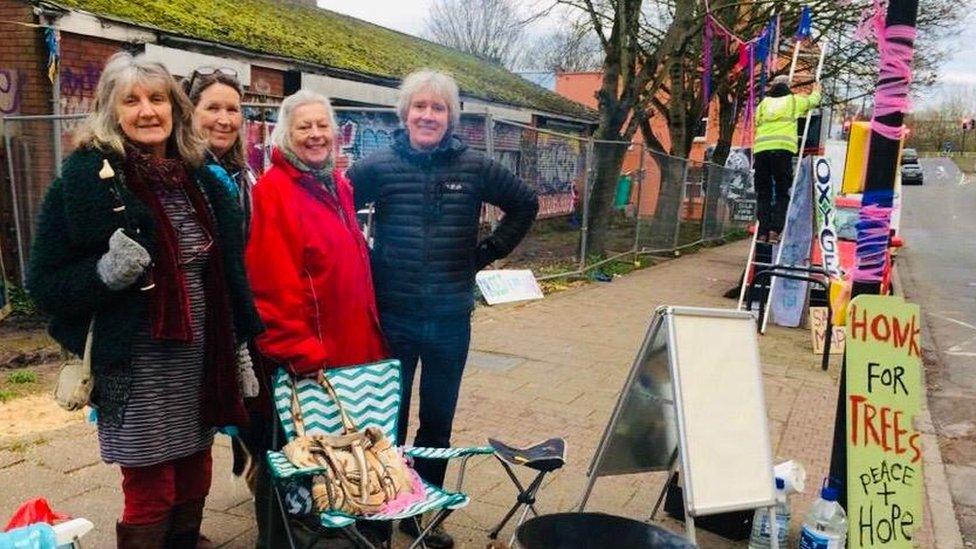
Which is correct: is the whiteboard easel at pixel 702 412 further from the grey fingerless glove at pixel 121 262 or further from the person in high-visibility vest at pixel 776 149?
the person in high-visibility vest at pixel 776 149

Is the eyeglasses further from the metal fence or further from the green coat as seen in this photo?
the green coat

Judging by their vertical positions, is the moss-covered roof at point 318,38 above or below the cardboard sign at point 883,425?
above

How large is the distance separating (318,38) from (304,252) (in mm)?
10923

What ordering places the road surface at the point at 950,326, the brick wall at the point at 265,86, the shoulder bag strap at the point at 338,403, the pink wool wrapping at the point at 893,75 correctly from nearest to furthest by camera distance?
the shoulder bag strap at the point at 338,403
the pink wool wrapping at the point at 893,75
the road surface at the point at 950,326
the brick wall at the point at 265,86

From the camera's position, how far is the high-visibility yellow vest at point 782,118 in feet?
27.1

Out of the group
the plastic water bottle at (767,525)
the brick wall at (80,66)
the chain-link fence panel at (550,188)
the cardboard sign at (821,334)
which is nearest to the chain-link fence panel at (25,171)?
the brick wall at (80,66)

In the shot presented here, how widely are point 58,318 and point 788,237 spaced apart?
7.96 m

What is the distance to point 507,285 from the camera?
9.09 metres

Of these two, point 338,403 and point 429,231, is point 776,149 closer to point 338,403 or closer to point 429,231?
point 429,231

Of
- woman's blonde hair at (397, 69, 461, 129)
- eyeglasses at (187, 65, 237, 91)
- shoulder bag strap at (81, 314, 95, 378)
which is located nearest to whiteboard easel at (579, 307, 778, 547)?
woman's blonde hair at (397, 69, 461, 129)

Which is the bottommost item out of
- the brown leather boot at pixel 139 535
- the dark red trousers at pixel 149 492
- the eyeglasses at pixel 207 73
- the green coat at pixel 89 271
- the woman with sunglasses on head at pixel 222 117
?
the brown leather boot at pixel 139 535

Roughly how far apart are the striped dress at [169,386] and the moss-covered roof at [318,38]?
6380mm

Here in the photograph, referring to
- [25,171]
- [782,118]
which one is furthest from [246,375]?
[782,118]

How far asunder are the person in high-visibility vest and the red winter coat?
6771mm
